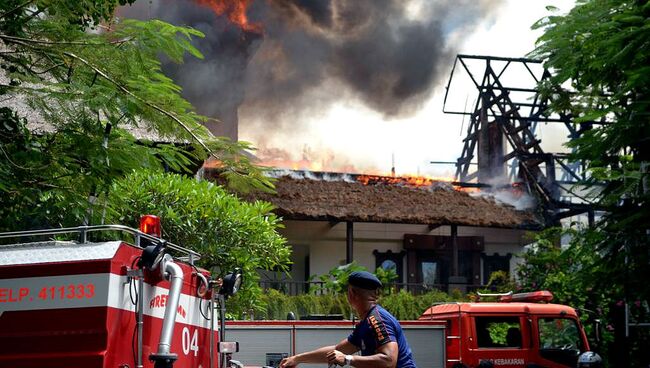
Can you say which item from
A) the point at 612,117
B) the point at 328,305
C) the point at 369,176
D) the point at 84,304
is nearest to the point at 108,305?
the point at 84,304

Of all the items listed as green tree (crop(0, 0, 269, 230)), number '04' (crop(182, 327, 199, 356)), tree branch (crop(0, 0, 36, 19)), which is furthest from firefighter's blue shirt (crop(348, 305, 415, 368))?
tree branch (crop(0, 0, 36, 19))

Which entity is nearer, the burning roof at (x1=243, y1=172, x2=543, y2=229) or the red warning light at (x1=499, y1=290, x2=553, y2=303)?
the red warning light at (x1=499, y1=290, x2=553, y2=303)

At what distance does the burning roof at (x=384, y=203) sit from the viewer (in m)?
26.0

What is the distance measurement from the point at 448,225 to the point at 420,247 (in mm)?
1175

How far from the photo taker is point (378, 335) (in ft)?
19.8

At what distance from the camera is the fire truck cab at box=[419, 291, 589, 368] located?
14.7 metres

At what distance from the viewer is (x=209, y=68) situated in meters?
31.5

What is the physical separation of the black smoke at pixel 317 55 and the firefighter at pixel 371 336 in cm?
2414

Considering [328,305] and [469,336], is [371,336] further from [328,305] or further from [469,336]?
[328,305]

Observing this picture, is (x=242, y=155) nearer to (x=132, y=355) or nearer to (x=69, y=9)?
(x=69, y=9)

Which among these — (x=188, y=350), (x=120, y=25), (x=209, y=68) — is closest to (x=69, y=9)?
→ (x=120, y=25)

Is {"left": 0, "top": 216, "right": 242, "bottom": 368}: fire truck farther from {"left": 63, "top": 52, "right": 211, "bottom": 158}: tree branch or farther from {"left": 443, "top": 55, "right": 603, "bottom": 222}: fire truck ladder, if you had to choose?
{"left": 443, "top": 55, "right": 603, "bottom": 222}: fire truck ladder

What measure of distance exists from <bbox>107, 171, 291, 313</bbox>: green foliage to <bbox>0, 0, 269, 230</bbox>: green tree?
6.71m

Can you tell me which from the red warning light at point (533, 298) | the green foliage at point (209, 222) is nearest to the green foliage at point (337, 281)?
the green foliage at point (209, 222)
